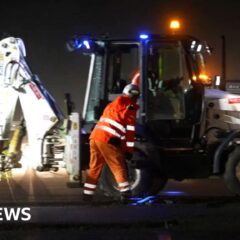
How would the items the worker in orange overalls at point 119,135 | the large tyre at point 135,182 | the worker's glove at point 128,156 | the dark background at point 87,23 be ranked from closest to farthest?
1. the worker in orange overalls at point 119,135
2. the worker's glove at point 128,156
3. the large tyre at point 135,182
4. the dark background at point 87,23

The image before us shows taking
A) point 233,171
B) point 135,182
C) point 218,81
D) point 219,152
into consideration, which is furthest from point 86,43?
point 233,171

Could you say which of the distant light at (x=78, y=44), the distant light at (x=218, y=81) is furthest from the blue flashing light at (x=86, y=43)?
the distant light at (x=218, y=81)

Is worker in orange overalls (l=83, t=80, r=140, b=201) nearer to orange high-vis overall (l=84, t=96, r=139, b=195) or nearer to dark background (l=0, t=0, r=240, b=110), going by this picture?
orange high-vis overall (l=84, t=96, r=139, b=195)

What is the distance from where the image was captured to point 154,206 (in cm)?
679

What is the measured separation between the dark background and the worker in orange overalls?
1030 centimetres

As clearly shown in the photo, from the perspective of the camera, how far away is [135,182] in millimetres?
9016

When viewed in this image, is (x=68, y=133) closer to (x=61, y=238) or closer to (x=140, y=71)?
(x=140, y=71)

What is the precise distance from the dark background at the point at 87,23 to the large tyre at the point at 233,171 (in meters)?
10.1

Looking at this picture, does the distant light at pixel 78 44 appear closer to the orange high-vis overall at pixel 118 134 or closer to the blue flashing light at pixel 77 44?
the blue flashing light at pixel 77 44

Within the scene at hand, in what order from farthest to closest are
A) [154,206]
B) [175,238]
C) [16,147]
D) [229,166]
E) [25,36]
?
[25,36]
[16,147]
[229,166]
[154,206]
[175,238]

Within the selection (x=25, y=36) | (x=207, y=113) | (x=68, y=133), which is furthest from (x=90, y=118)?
(x=25, y=36)

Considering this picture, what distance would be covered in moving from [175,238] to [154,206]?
692mm

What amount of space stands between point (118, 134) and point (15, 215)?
2.25 metres

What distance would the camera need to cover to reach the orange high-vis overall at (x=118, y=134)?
8.20 m
